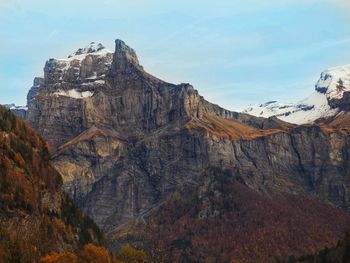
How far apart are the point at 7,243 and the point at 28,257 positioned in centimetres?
700

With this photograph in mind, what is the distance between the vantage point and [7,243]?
644 ft

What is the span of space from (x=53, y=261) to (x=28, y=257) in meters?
6.41

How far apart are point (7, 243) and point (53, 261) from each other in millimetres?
12888

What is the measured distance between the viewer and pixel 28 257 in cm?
19412
